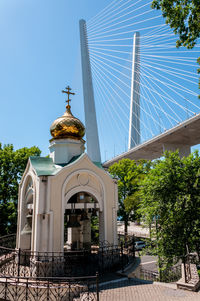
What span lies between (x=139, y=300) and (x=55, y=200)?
14.2 feet

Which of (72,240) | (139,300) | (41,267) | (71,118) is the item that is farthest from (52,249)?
(71,118)

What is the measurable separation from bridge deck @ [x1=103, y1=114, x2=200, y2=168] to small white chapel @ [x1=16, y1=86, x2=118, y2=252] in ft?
63.3

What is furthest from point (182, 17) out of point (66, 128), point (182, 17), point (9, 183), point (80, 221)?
point (9, 183)

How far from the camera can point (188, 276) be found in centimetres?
748

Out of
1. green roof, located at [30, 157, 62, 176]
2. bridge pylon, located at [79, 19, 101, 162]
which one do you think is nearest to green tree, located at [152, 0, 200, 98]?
green roof, located at [30, 157, 62, 176]

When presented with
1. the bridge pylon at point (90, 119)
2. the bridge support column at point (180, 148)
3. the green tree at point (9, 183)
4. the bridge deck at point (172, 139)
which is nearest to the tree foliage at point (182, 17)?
the green tree at point (9, 183)

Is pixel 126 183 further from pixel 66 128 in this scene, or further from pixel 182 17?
pixel 182 17

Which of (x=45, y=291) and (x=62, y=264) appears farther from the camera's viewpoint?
(x=62, y=264)

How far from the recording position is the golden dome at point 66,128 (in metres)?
11.0

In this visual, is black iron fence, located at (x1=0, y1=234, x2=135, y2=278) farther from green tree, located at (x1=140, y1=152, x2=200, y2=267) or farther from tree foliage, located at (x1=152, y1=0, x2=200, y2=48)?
tree foliage, located at (x1=152, y1=0, x2=200, y2=48)

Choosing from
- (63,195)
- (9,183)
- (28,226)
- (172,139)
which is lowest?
(28,226)

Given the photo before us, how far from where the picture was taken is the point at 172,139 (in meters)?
33.1

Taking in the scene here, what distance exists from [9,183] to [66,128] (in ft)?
29.1

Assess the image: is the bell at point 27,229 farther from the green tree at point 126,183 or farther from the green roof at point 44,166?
the green tree at point 126,183
